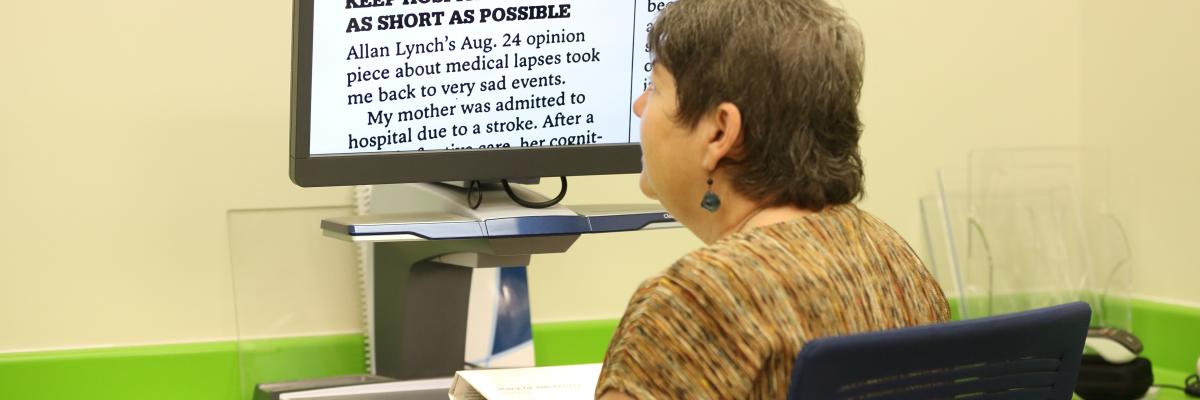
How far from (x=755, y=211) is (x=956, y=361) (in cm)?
22

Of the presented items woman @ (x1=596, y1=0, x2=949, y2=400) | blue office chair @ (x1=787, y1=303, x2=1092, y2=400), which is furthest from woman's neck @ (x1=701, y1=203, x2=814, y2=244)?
blue office chair @ (x1=787, y1=303, x2=1092, y2=400)

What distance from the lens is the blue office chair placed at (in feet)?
2.68

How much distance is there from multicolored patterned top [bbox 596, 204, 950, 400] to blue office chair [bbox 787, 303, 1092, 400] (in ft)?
0.16

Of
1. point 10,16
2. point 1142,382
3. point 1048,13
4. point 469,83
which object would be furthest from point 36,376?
point 1048,13

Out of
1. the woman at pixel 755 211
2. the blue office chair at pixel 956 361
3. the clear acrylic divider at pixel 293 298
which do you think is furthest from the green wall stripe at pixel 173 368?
the blue office chair at pixel 956 361

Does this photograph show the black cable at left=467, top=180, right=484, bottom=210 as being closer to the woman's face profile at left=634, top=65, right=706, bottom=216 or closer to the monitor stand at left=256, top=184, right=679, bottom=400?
the monitor stand at left=256, top=184, right=679, bottom=400

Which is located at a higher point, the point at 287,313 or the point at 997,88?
the point at 997,88

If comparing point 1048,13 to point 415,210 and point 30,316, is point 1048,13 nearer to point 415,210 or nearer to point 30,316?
point 415,210

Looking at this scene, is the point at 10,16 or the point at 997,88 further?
the point at 997,88

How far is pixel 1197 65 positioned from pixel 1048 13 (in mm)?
282

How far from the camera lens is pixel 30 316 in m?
1.71

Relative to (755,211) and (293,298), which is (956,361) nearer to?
(755,211)

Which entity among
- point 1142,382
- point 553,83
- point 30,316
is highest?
point 553,83

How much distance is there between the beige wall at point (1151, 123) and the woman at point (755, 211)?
3.95ft
